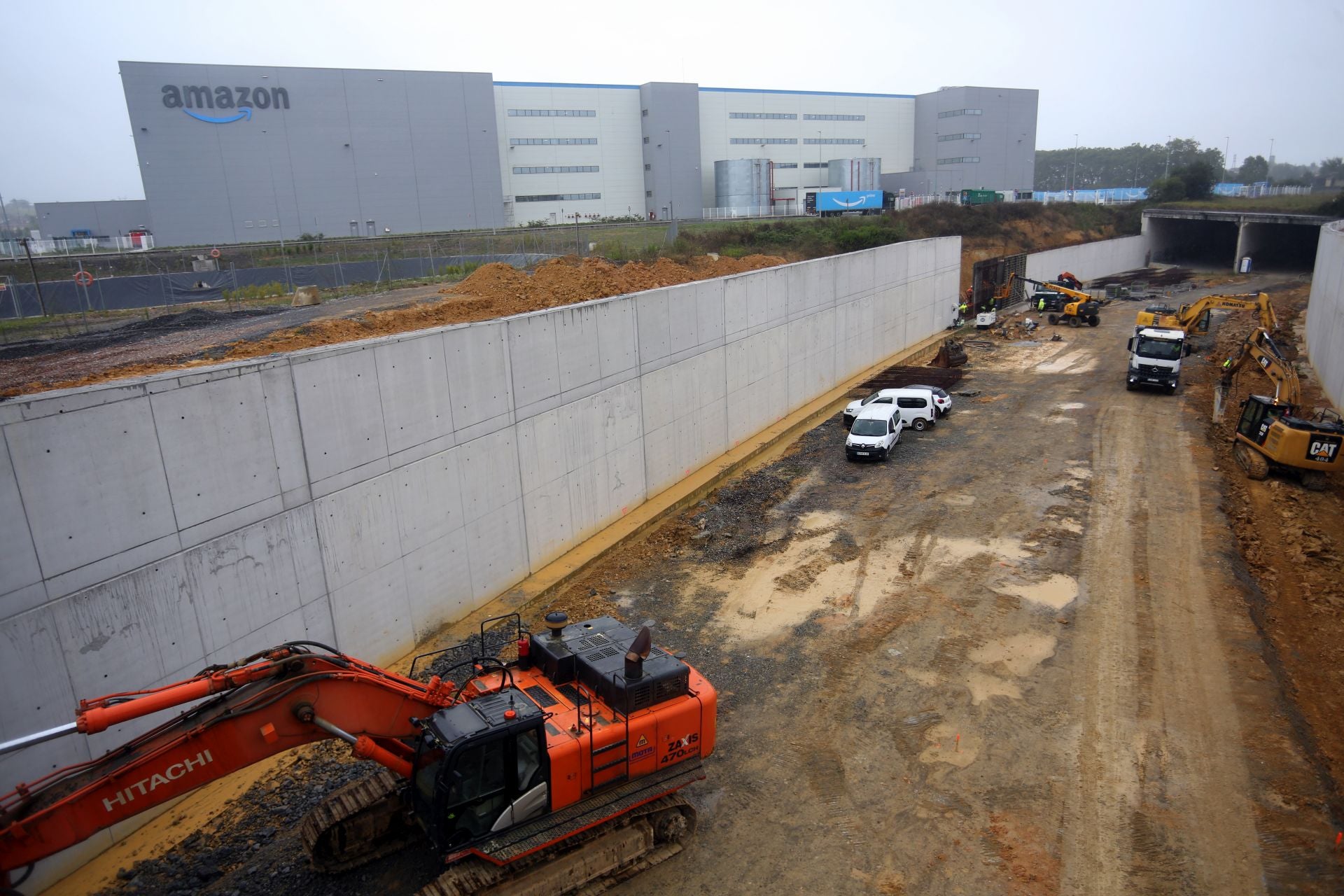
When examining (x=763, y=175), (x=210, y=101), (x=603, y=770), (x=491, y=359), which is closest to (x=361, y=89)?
(x=210, y=101)

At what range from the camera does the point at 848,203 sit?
201 feet

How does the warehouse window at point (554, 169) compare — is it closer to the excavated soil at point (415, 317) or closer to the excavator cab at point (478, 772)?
the excavated soil at point (415, 317)

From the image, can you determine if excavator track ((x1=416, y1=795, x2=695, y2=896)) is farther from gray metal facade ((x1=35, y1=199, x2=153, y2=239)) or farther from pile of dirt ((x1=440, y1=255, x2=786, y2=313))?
gray metal facade ((x1=35, y1=199, x2=153, y2=239))

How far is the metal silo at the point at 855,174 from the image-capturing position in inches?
2894

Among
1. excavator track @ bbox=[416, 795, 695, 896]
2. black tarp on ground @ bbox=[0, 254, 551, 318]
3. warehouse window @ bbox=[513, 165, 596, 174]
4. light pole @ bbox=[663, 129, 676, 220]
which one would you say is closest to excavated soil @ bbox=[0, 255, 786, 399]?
black tarp on ground @ bbox=[0, 254, 551, 318]

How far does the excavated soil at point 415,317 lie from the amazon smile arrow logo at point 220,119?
31609 millimetres

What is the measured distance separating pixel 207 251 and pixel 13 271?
709 centimetres

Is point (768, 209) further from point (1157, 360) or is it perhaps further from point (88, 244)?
point (88, 244)

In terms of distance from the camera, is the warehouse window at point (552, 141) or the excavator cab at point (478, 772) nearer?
the excavator cab at point (478, 772)

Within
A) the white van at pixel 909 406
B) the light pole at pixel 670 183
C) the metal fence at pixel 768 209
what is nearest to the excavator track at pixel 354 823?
the white van at pixel 909 406

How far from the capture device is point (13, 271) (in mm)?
20797

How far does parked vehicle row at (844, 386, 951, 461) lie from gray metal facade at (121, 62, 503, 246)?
3647 cm

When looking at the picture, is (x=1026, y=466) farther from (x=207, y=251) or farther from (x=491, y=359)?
(x=207, y=251)

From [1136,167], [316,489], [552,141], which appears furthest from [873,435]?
[1136,167]
